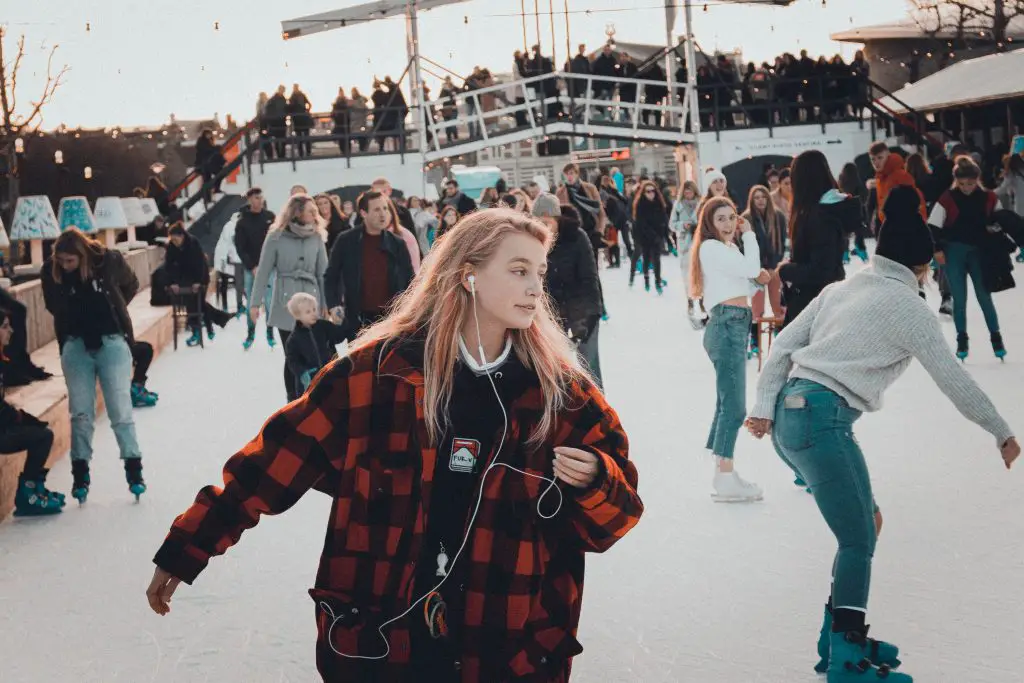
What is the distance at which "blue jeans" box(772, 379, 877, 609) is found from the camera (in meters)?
3.67

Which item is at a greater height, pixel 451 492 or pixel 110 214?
pixel 110 214

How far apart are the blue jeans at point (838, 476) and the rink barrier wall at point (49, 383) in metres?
4.39

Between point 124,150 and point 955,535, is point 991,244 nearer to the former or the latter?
point 955,535

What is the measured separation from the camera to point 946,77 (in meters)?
23.5

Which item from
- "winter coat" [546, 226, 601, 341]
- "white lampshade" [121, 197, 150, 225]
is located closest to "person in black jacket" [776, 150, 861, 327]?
"winter coat" [546, 226, 601, 341]

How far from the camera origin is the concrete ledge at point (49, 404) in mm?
6719

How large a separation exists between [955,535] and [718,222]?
2.05 metres

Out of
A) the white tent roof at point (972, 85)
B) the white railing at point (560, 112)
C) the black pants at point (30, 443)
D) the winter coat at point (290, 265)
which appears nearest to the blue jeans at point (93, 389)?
the black pants at point (30, 443)

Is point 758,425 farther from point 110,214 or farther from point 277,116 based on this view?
point 277,116

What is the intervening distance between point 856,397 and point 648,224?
13.3m

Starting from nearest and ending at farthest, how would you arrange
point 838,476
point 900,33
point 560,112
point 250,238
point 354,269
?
point 838,476 < point 354,269 < point 250,238 < point 560,112 < point 900,33

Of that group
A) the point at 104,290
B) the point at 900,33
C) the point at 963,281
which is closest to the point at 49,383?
the point at 104,290

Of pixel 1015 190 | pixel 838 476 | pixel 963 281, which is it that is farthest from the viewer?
pixel 1015 190

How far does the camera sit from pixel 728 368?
6.18 metres
